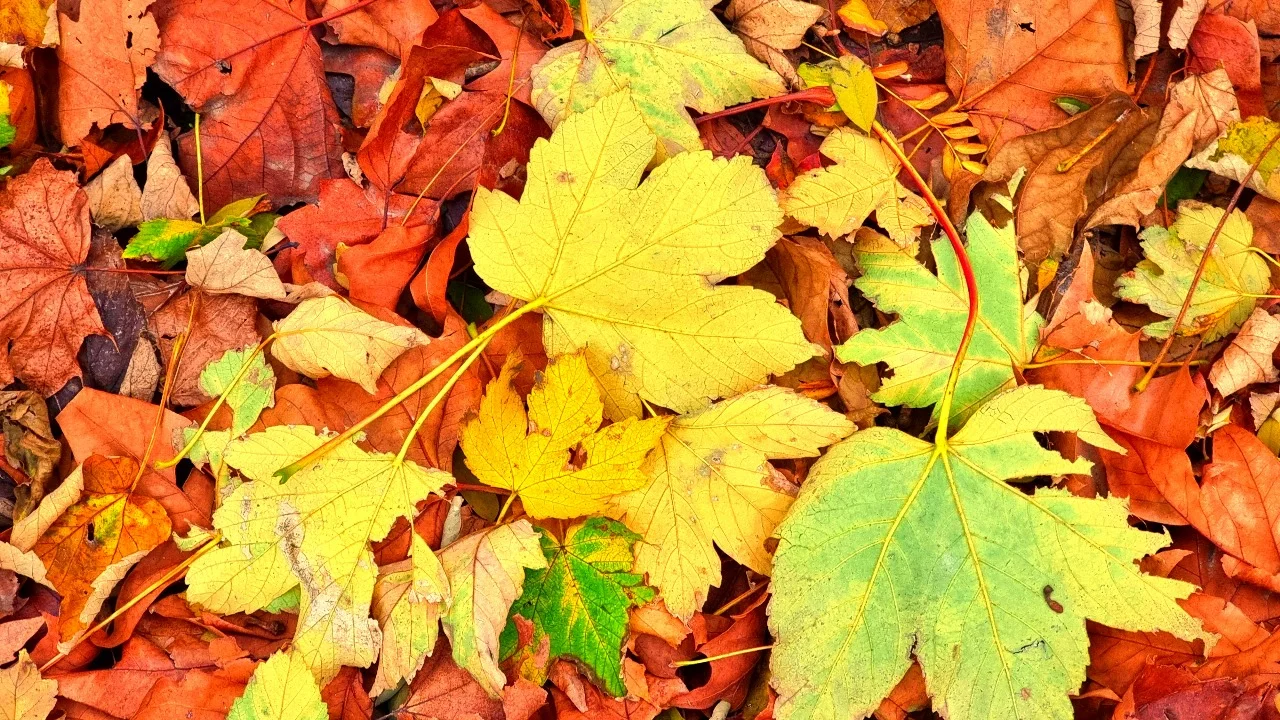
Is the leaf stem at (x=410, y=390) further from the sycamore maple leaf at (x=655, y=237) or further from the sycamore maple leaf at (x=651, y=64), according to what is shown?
the sycamore maple leaf at (x=651, y=64)

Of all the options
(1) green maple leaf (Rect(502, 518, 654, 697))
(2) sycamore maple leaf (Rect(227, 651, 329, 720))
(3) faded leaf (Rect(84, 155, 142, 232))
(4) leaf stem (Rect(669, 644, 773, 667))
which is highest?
(3) faded leaf (Rect(84, 155, 142, 232))

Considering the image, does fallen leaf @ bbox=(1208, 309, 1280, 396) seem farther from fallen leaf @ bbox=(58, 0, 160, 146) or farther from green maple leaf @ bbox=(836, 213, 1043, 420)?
fallen leaf @ bbox=(58, 0, 160, 146)

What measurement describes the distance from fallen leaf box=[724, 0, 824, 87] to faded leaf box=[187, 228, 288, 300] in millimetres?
1051

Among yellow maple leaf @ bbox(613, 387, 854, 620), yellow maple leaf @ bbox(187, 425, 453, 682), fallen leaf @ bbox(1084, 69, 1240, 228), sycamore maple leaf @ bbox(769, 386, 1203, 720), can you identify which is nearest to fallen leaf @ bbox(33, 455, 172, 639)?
yellow maple leaf @ bbox(187, 425, 453, 682)

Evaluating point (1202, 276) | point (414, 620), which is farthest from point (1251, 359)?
point (414, 620)

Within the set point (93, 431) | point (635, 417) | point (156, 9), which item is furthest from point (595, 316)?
point (156, 9)

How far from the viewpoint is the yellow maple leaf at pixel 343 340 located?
150cm

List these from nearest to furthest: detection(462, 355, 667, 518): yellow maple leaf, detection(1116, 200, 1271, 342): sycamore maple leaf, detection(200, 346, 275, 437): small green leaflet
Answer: detection(462, 355, 667, 518): yellow maple leaf → detection(200, 346, 275, 437): small green leaflet → detection(1116, 200, 1271, 342): sycamore maple leaf

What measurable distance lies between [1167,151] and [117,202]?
2114mm

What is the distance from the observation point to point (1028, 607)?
144 cm

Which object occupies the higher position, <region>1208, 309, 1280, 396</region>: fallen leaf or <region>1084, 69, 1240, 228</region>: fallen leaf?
<region>1084, 69, 1240, 228</region>: fallen leaf

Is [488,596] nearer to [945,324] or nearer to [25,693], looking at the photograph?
[25,693]

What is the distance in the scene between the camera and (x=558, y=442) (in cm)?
145

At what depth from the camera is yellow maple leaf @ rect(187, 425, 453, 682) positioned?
1.45m
